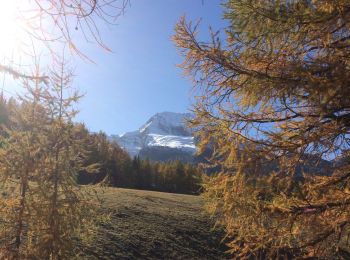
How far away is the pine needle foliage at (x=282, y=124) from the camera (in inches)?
238

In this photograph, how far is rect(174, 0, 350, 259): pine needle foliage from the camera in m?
6.04

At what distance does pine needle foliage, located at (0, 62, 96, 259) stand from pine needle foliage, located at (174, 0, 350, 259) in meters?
5.41

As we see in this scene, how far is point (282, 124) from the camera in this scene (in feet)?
24.0

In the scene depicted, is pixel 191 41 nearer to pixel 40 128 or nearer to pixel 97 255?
pixel 40 128

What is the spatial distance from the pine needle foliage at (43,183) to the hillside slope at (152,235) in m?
4.62

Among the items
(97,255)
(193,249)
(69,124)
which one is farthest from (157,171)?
(69,124)

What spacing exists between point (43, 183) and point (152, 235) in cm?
1398

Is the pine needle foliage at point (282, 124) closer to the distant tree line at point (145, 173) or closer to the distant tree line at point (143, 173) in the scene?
the distant tree line at point (143, 173)

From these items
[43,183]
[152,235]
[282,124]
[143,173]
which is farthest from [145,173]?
[282,124]

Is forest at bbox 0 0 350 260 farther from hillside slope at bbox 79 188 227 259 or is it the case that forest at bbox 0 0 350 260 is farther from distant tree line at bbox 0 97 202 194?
distant tree line at bbox 0 97 202 194

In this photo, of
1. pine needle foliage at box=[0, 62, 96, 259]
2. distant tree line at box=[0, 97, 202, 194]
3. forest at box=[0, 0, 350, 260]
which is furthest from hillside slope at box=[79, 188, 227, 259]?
distant tree line at box=[0, 97, 202, 194]

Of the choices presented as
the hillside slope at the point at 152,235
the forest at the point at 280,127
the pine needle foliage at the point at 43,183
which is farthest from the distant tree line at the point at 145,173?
the forest at the point at 280,127

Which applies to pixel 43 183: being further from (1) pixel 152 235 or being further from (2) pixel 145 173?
(2) pixel 145 173

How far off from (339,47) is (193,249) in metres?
20.0
